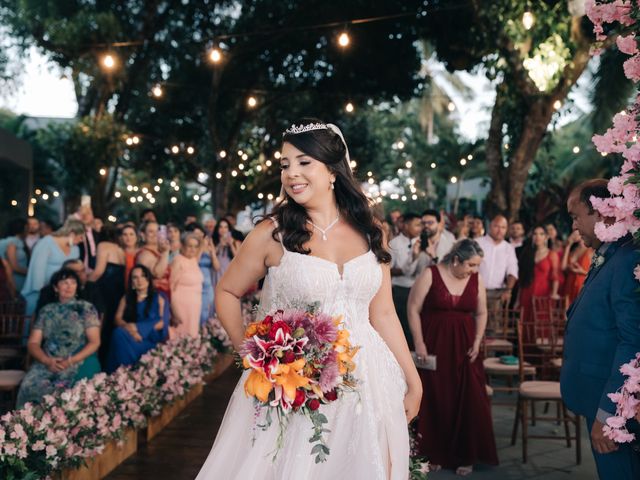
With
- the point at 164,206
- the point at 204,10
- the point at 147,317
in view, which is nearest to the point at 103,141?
the point at 204,10

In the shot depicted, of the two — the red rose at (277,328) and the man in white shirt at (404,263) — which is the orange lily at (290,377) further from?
the man in white shirt at (404,263)

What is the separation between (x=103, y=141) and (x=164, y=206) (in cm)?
3412

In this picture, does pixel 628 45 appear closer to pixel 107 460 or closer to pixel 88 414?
pixel 88 414

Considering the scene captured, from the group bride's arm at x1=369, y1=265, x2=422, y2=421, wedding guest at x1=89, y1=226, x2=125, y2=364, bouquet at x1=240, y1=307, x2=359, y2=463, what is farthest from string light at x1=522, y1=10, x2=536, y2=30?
bouquet at x1=240, y1=307, x2=359, y2=463

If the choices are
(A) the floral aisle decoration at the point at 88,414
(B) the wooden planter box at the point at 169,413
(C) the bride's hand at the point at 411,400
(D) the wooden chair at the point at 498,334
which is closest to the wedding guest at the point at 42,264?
(A) the floral aisle decoration at the point at 88,414

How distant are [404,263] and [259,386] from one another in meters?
6.88

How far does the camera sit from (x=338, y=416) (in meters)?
3.13

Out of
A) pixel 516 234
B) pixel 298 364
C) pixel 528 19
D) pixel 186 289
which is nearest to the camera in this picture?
pixel 298 364

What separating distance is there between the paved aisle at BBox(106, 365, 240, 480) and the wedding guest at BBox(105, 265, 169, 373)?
77 cm

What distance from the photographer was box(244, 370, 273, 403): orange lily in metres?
2.83

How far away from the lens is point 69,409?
5145 mm

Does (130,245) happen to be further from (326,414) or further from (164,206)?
(164,206)

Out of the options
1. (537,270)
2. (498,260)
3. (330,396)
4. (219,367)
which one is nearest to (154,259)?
(219,367)

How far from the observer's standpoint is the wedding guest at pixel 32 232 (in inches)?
453
